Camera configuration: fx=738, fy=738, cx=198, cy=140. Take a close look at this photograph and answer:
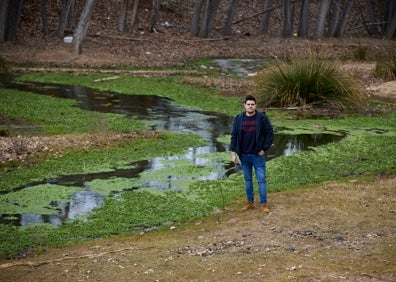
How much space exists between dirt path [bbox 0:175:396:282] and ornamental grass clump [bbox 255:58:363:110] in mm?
9572

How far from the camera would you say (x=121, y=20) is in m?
36.9

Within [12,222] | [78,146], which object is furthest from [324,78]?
[12,222]

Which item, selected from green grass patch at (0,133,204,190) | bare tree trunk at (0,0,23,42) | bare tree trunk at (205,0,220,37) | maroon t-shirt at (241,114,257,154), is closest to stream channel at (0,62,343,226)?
green grass patch at (0,133,204,190)

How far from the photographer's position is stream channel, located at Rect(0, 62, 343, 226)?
37.9 ft

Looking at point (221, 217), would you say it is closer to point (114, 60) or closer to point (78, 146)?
point (78, 146)

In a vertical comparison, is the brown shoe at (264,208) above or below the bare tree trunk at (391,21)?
below

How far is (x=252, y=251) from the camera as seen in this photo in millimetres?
9016

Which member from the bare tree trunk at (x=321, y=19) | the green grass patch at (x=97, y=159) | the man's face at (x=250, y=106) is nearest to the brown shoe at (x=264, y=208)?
the man's face at (x=250, y=106)

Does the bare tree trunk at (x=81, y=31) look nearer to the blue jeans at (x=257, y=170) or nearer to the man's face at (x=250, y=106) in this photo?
the blue jeans at (x=257, y=170)

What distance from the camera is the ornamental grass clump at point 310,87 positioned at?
20656 mm

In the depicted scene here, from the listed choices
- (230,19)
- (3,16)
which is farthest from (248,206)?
(230,19)

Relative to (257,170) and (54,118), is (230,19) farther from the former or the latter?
(257,170)

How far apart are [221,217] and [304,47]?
26.3m

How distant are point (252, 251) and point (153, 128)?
918cm
